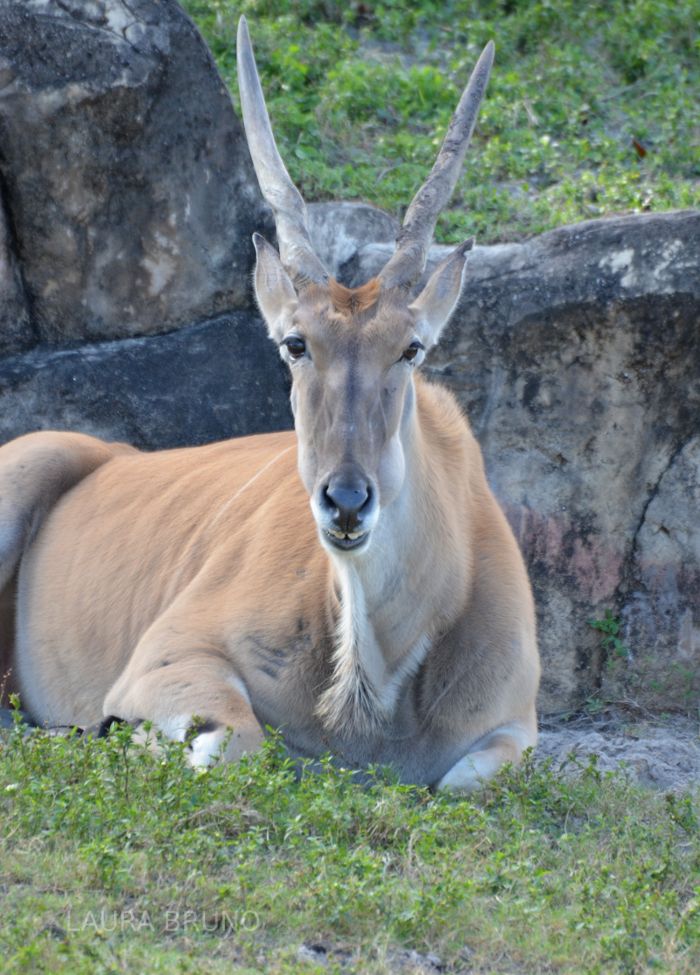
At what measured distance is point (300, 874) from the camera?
11.4 feet

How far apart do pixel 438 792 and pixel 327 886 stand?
1072 mm

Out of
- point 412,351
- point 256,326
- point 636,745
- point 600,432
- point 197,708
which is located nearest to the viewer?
point 412,351

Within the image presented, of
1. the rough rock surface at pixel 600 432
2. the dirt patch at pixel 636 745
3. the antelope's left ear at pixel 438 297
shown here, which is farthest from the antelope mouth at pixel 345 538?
the rough rock surface at pixel 600 432

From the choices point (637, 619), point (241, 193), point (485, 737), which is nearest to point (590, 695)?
point (637, 619)

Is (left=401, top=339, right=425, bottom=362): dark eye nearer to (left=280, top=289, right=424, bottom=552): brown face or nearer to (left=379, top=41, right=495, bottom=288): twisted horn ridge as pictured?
(left=280, top=289, right=424, bottom=552): brown face

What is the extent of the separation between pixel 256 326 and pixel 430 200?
2.44m

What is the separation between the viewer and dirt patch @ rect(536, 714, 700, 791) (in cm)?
534

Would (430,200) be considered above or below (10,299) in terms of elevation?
above

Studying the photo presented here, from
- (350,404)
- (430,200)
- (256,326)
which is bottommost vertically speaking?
(256,326)

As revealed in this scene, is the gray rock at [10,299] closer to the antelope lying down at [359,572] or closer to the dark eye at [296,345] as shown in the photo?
the antelope lying down at [359,572]

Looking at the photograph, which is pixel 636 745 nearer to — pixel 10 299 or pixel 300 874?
pixel 300 874

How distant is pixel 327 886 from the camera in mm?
3379

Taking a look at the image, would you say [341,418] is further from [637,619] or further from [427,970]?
[637,619]

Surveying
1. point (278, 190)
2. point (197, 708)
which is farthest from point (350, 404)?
point (197, 708)
